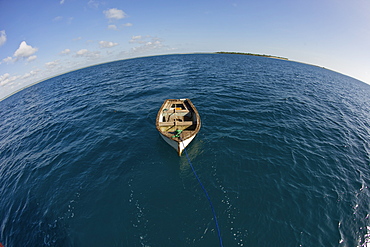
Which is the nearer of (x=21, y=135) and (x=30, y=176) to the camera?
(x=30, y=176)

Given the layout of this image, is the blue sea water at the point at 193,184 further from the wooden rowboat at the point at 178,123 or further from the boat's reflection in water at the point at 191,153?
the wooden rowboat at the point at 178,123

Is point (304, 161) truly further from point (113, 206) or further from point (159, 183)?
point (113, 206)

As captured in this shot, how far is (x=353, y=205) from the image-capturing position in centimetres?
845

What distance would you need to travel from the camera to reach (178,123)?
13.4 m

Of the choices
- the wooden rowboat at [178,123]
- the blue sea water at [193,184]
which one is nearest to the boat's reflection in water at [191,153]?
the blue sea water at [193,184]

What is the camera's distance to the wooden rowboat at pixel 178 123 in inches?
436

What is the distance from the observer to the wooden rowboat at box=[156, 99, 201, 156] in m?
11.1

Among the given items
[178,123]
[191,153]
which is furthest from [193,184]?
[178,123]

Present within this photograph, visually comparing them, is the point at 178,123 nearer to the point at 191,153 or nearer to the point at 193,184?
the point at 191,153

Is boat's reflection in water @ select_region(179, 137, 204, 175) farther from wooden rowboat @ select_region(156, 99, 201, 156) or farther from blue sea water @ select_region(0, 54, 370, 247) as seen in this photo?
wooden rowboat @ select_region(156, 99, 201, 156)

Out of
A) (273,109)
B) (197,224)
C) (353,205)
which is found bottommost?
(353,205)

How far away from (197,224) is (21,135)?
26632 millimetres

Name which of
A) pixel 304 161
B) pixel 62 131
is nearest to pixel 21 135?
pixel 62 131

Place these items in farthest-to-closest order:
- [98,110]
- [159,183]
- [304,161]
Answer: [98,110] < [304,161] < [159,183]
